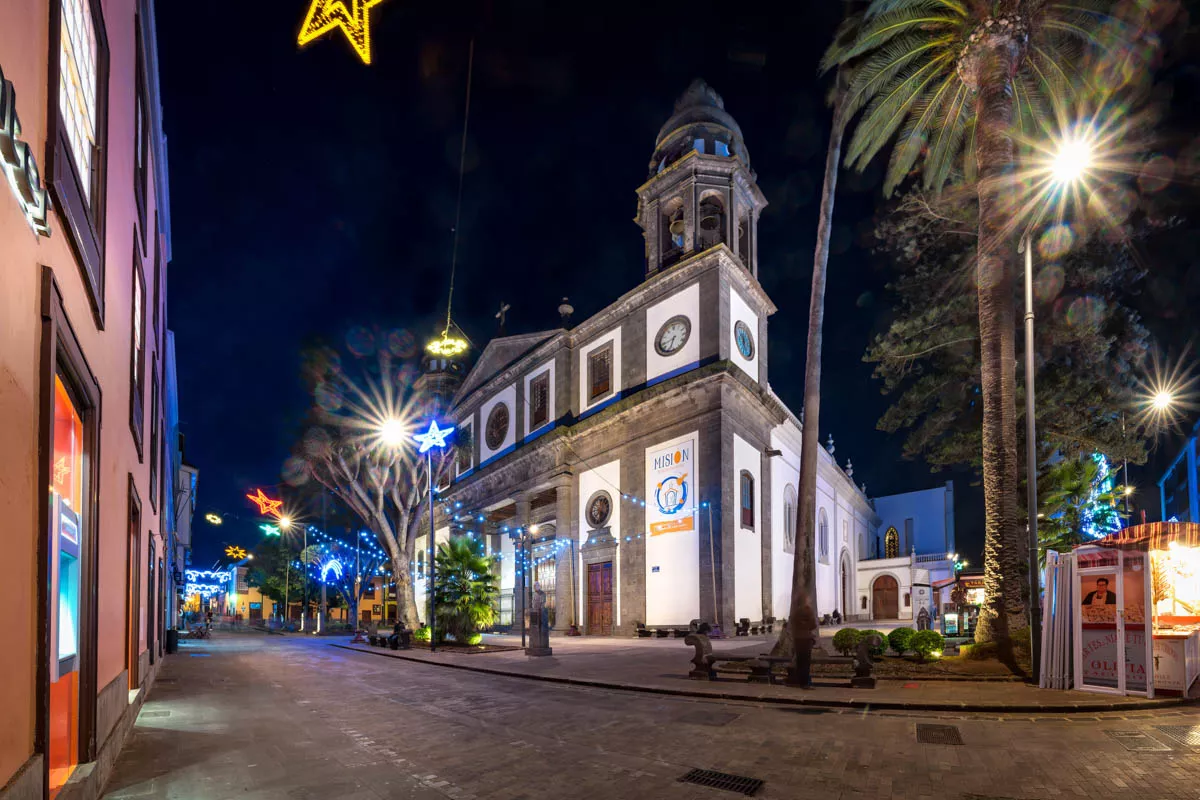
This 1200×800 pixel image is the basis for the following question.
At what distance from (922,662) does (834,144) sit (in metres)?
11.9

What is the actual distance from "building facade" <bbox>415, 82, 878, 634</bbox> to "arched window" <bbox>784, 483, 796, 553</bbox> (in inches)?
6.0

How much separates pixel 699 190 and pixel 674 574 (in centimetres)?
1680

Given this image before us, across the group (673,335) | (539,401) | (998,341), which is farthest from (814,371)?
(539,401)

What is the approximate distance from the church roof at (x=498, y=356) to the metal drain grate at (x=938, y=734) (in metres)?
30.6

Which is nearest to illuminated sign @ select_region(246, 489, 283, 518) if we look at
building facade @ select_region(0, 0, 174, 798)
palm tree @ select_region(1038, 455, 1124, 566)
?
building facade @ select_region(0, 0, 174, 798)

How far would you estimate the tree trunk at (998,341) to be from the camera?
15.0 meters

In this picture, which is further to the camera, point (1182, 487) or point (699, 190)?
point (1182, 487)

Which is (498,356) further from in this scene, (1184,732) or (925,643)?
(1184,732)

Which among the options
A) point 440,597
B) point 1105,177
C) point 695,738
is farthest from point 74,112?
point 440,597

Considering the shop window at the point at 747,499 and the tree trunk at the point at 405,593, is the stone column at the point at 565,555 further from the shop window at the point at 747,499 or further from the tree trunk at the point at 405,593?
the shop window at the point at 747,499

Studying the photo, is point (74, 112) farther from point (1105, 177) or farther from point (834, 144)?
point (1105, 177)

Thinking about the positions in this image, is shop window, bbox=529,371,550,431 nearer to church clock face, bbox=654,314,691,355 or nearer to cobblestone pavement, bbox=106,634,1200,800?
church clock face, bbox=654,314,691,355

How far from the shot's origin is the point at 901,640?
54.5 feet

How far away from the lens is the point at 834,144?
17.6 metres
